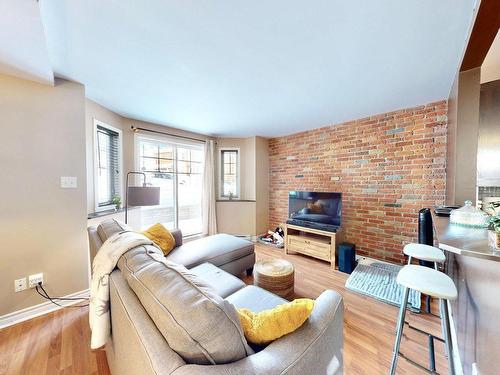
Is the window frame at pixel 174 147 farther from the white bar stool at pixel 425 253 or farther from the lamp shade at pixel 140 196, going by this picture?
the white bar stool at pixel 425 253

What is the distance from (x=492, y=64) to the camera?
164 centimetres

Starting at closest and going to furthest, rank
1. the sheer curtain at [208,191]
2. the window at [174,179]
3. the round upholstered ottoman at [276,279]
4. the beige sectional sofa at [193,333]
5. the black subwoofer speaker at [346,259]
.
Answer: the beige sectional sofa at [193,333] < the round upholstered ottoman at [276,279] < the black subwoofer speaker at [346,259] < the window at [174,179] < the sheer curtain at [208,191]

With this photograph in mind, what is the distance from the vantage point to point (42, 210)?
1810 millimetres

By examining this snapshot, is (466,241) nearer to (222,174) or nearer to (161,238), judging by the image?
(161,238)

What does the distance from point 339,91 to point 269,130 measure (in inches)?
Answer: 66.2

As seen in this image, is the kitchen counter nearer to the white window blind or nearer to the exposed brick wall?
the exposed brick wall

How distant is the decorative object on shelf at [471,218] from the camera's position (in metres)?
1.12

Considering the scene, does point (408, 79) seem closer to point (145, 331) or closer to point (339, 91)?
point (339, 91)

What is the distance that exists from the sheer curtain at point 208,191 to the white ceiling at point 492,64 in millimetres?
3631

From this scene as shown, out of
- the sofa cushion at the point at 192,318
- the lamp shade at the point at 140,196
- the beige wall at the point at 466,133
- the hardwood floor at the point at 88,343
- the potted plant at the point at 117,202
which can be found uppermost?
the beige wall at the point at 466,133

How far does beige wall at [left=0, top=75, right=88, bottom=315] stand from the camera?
1.67 meters

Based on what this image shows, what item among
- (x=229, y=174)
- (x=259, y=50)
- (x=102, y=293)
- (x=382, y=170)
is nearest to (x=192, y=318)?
Answer: (x=102, y=293)

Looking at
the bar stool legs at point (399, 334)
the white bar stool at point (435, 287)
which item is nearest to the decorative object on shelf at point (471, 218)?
the white bar stool at point (435, 287)

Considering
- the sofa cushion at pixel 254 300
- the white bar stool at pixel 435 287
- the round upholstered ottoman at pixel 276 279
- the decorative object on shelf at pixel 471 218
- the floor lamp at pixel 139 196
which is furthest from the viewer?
the floor lamp at pixel 139 196
